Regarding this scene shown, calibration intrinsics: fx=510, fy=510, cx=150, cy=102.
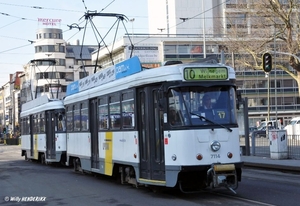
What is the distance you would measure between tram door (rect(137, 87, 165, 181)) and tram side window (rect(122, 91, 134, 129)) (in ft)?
1.25

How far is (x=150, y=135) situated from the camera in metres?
11.8

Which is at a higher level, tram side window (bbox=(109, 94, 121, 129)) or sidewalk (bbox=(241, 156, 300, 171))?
tram side window (bbox=(109, 94, 121, 129))

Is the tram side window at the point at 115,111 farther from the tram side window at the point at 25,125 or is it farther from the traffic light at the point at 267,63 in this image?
the tram side window at the point at 25,125

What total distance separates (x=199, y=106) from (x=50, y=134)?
557 inches

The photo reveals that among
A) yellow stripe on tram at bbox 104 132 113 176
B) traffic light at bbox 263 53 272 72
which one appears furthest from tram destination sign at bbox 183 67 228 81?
traffic light at bbox 263 53 272 72

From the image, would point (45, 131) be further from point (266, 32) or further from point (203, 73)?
point (266, 32)

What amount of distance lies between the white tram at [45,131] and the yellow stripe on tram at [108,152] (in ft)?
25.5

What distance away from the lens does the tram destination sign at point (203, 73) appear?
36.2ft

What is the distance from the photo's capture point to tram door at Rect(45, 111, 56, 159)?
77.1ft

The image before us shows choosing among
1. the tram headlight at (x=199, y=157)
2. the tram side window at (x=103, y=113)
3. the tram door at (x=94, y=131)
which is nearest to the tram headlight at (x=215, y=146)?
the tram headlight at (x=199, y=157)

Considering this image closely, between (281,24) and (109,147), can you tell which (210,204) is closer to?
(109,147)

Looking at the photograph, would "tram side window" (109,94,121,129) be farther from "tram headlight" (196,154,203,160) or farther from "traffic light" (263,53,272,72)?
"traffic light" (263,53,272,72)

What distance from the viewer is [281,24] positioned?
3794 cm

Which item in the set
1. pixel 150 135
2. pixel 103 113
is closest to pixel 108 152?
pixel 103 113
